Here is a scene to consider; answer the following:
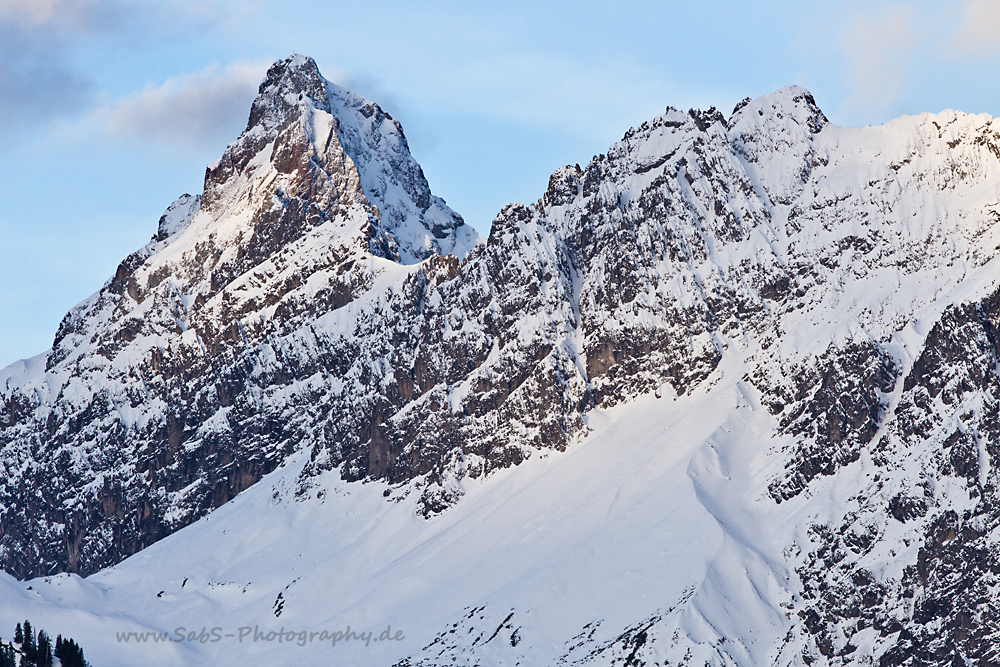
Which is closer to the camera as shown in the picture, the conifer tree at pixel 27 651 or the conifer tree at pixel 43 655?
the conifer tree at pixel 43 655

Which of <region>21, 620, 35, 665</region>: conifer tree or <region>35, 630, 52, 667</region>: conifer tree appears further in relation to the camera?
<region>21, 620, 35, 665</region>: conifer tree

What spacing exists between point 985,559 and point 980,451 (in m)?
14.3

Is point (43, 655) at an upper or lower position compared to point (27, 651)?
lower

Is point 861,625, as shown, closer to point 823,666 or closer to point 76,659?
point 823,666

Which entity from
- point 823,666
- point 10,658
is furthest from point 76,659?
point 823,666

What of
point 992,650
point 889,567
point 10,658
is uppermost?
point 10,658

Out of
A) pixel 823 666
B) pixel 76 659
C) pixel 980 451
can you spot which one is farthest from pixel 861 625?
pixel 76 659

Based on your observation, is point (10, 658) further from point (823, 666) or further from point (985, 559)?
point (985, 559)

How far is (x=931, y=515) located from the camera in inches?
7849

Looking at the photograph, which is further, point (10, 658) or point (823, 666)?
point (823, 666)

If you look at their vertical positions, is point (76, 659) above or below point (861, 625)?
above

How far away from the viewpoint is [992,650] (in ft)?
615

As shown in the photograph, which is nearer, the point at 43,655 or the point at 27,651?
the point at 43,655

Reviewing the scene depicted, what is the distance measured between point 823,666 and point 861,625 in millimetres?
6689
